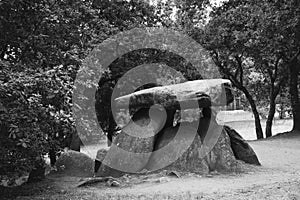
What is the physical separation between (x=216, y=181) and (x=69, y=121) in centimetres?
355

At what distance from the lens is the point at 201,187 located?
25.2 ft

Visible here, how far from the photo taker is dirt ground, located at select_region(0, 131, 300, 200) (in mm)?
6648

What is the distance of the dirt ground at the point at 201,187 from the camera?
6.65 meters

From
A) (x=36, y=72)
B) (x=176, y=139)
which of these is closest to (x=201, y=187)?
(x=176, y=139)

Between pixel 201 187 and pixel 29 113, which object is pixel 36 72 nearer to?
pixel 29 113

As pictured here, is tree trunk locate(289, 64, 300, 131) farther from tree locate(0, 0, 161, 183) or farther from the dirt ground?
tree locate(0, 0, 161, 183)

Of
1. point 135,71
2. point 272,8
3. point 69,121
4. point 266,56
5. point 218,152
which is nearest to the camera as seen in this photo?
point 69,121

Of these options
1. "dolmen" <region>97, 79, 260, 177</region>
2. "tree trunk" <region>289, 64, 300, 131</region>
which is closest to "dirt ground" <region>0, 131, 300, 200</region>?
"dolmen" <region>97, 79, 260, 177</region>

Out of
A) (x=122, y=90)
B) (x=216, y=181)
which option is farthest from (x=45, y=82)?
(x=122, y=90)

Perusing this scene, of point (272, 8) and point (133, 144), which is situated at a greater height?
point (272, 8)

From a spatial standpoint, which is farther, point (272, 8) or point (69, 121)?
point (272, 8)

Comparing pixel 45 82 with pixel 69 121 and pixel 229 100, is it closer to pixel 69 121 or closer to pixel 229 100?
pixel 69 121

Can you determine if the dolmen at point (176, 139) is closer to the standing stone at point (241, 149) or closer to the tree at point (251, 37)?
the standing stone at point (241, 149)

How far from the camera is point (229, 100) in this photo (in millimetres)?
10172
